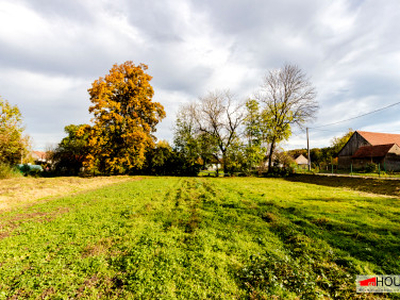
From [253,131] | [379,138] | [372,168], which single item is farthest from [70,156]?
[379,138]

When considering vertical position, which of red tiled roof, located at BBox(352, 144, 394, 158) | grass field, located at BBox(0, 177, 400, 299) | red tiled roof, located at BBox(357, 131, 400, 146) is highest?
red tiled roof, located at BBox(357, 131, 400, 146)

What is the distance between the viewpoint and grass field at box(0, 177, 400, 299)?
3.37 meters

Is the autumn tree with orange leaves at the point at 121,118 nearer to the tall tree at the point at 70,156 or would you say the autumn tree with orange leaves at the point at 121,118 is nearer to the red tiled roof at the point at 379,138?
the tall tree at the point at 70,156

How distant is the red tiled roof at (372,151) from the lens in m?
29.5

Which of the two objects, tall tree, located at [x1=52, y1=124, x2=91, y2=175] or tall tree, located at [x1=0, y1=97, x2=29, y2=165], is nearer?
tall tree, located at [x1=0, y1=97, x2=29, y2=165]

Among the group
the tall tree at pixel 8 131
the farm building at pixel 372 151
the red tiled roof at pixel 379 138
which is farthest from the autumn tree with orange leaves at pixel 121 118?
the red tiled roof at pixel 379 138

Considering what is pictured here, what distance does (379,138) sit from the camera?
37719mm

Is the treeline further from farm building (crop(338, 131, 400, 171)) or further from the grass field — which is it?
the grass field

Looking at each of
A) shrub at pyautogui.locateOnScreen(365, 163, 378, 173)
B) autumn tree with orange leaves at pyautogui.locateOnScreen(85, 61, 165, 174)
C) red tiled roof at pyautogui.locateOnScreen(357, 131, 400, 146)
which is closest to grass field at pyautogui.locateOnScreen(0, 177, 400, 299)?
autumn tree with orange leaves at pyautogui.locateOnScreen(85, 61, 165, 174)

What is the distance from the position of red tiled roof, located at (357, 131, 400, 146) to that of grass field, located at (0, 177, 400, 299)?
130ft

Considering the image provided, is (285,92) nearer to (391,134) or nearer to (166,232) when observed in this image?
(391,134)

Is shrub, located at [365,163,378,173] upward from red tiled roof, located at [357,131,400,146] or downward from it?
downward

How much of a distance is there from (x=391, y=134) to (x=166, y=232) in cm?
5509

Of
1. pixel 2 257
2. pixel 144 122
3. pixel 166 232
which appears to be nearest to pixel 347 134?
pixel 144 122
